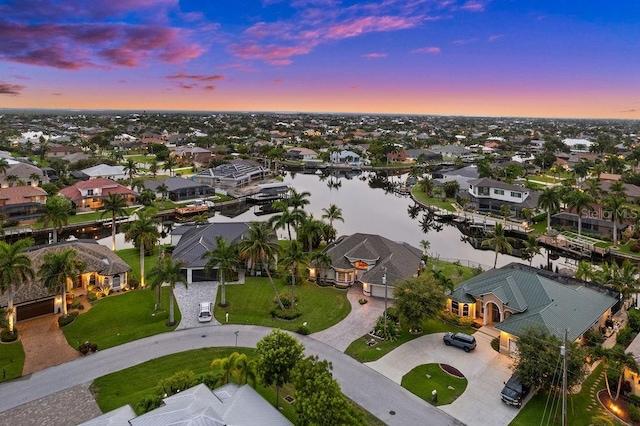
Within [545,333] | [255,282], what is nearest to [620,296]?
[545,333]

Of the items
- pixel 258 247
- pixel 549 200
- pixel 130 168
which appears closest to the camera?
pixel 258 247

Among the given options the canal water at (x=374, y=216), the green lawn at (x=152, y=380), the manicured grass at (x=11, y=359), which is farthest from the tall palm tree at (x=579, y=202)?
the manicured grass at (x=11, y=359)

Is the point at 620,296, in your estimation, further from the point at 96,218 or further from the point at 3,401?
the point at 96,218

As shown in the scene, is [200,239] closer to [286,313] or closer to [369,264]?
[286,313]

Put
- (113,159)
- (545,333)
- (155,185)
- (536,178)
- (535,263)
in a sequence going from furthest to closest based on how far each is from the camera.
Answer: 1. (113,159)
2. (536,178)
3. (155,185)
4. (535,263)
5. (545,333)

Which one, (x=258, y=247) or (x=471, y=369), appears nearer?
(x=471, y=369)

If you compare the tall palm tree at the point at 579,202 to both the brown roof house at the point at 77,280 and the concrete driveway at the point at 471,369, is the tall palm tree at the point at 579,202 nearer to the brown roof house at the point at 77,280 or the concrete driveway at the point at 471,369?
the concrete driveway at the point at 471,369

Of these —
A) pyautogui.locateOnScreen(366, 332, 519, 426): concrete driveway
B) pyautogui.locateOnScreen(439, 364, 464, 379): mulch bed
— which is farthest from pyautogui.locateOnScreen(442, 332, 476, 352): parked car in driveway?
pyautogui.locateOnScreen(439, 364, 464, 379): mulch bed

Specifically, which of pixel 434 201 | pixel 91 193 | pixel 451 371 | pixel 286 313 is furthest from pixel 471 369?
pixel 91 193
